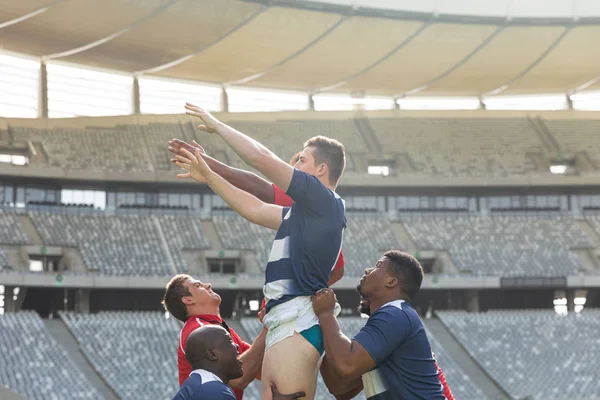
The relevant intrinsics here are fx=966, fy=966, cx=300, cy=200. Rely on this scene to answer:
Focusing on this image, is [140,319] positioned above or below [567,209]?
below

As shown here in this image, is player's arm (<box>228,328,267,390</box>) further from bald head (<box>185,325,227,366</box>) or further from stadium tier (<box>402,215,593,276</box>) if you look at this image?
stadium tier (<box>402,215,593,276</box>)

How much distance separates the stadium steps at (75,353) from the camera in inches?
1185

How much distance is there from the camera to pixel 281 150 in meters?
45.1

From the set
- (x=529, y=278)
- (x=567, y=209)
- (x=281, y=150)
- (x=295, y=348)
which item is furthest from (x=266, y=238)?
(x=295, y=348)

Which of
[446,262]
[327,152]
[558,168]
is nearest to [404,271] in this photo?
[327,152]

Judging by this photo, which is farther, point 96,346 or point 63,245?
point 63,245

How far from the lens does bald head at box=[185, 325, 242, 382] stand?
5.80 m

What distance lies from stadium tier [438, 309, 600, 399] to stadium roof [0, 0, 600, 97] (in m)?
12.1

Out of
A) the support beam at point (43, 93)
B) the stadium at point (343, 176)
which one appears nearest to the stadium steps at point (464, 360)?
the stadium at point (343, 176)

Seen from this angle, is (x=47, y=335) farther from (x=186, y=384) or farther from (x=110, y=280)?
(x=186, y=384)

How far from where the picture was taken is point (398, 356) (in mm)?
5910

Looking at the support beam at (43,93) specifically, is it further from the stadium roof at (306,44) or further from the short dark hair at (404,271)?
the short dark hair at (404,271)

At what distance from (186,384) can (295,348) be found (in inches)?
27.1

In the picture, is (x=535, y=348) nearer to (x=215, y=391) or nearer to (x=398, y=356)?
(x=398, y=356)
